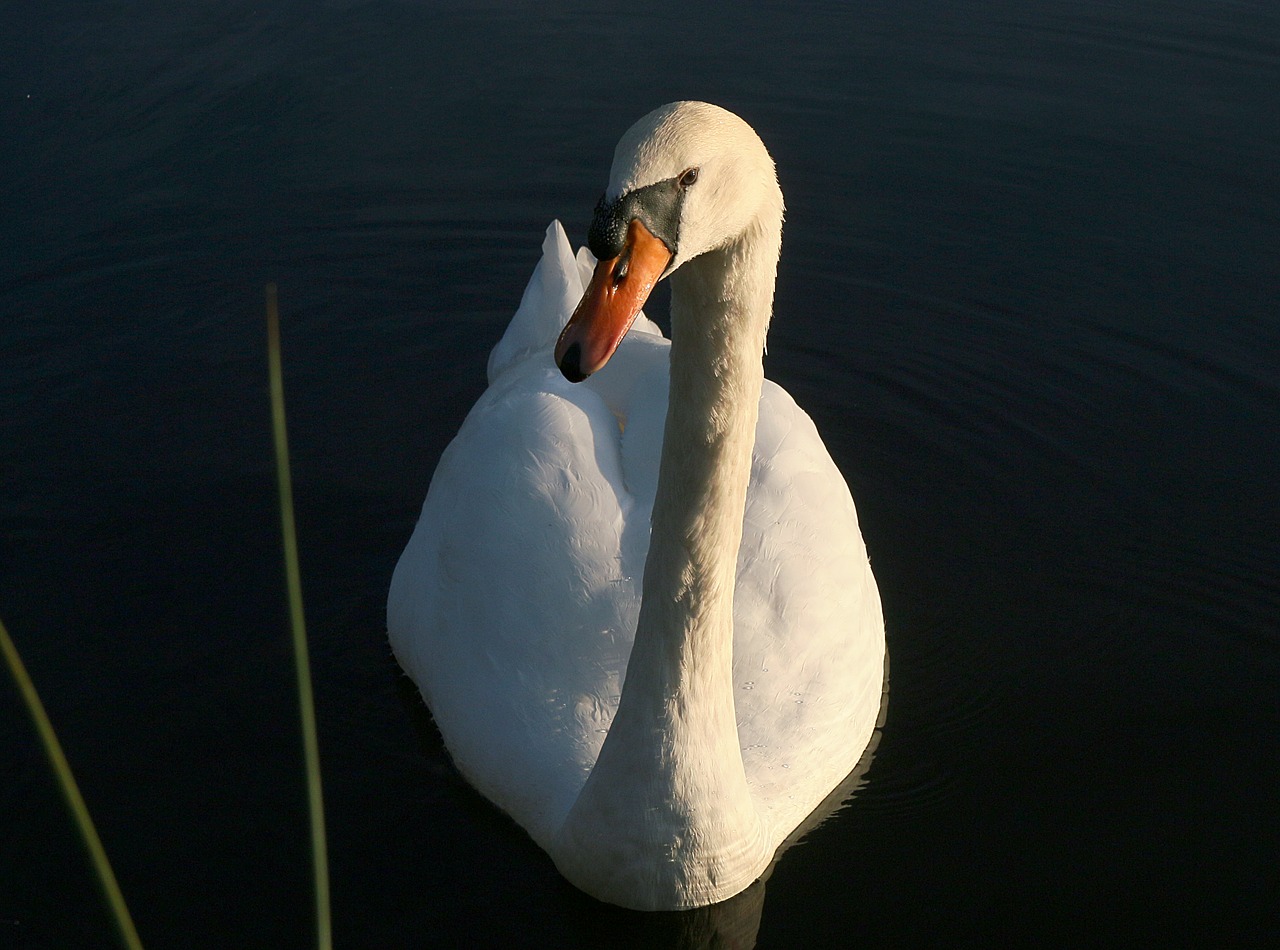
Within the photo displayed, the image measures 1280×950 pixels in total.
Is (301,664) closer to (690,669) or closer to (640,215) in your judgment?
(640,215)

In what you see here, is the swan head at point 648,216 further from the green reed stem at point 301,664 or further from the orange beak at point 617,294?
the green reed stem at point 301,664

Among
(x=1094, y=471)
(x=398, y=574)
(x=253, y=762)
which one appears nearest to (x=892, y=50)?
(x=1094, y=471)

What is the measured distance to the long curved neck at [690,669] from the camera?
3924mm

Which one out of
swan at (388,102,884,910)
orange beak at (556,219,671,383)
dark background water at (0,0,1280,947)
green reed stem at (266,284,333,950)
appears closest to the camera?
green reed stem at (266,284,333,950)

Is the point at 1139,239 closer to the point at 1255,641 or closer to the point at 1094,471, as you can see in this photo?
the point at 1094,471

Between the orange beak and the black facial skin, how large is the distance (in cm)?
2

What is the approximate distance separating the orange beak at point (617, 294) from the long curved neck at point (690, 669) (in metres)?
0.45

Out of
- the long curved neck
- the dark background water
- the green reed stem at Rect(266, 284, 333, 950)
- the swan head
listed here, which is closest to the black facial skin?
the swan head

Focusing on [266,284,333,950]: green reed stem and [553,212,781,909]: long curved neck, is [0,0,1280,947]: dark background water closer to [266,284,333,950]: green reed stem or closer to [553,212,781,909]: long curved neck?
[553,212,781,909]: long curved neck

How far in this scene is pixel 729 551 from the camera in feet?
14.6

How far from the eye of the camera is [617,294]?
3.29m

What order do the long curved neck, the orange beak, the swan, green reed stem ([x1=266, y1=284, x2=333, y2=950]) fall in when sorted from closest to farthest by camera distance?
green reed stem ([x1=266, y1=284, x2=333, y2=950]) → the orange beak → the swan → the long curved neck

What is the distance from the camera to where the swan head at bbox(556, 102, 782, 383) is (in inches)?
128

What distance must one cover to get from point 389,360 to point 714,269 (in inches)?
210
